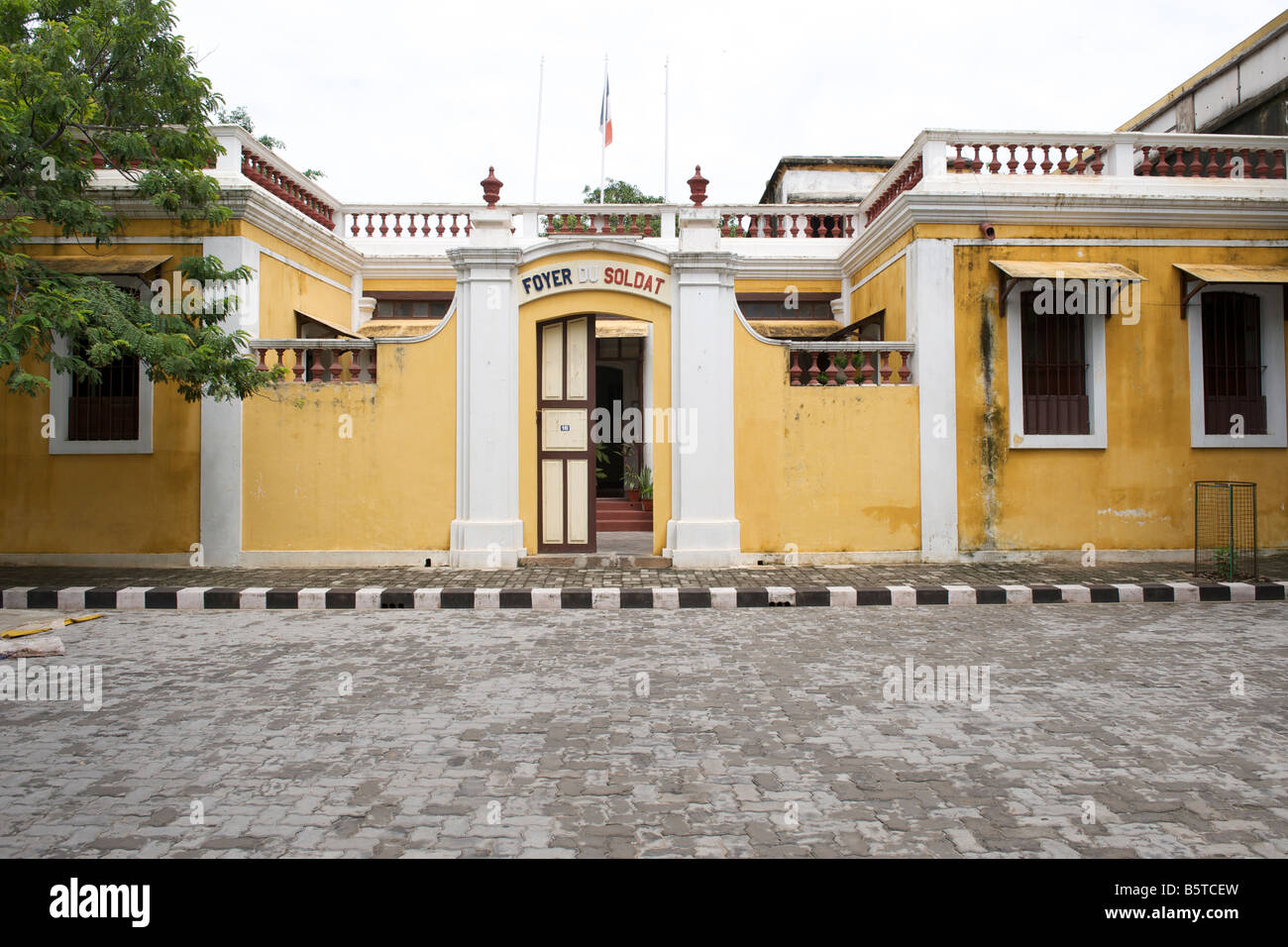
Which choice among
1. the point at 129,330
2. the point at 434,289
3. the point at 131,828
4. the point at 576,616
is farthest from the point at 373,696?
the point at 434,289

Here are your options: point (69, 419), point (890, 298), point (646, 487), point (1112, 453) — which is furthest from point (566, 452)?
point (1112, 453)

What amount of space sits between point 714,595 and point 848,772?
4597 mm

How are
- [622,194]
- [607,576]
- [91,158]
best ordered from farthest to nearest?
[622,194] < [91,158] < [607,576]

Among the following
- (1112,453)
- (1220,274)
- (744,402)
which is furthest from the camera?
(1112,453)

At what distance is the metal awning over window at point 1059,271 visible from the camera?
10273mm

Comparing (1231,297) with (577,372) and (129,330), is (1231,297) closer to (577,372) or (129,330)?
(577,372)

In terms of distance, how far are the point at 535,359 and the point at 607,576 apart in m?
3.10

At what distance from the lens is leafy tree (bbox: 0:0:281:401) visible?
25.8ft

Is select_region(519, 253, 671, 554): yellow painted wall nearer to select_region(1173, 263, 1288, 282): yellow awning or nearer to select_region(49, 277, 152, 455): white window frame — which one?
select_region(49, 277, 152, 455): white window frame

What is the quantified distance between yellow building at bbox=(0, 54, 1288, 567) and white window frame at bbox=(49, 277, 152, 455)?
0.17 ft

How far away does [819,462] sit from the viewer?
10336 millimetres

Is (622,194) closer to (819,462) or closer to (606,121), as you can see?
(606,121)

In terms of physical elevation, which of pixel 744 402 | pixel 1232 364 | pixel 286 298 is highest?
pixel 286 298

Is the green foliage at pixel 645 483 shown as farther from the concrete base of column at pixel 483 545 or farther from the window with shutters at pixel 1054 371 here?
the window with shutters at pixel 1054 371
